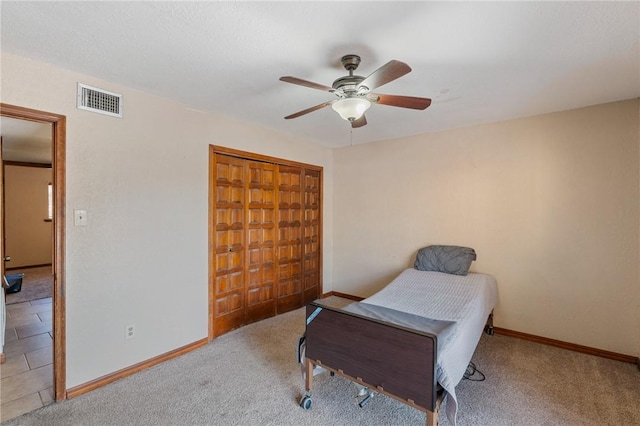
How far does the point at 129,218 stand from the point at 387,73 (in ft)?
7.55

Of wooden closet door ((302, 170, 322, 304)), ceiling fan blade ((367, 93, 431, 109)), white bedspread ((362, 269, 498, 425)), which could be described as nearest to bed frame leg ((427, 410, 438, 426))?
white bedspread ((362, 269, 498, 425))

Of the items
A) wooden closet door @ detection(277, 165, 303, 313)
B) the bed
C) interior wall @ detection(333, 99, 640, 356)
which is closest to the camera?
the bed

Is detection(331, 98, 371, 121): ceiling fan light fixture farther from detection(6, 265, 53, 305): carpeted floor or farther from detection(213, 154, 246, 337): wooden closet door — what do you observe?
detection(6, 265, 53, 305): carpeted floor

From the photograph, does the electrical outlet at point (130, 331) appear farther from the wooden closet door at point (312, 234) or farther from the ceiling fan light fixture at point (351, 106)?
the ceiling fan light fixture at point (351, 106)

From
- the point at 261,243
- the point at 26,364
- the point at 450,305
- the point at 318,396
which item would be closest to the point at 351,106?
the point at 450,305

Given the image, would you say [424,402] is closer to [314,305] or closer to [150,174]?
[314,305]

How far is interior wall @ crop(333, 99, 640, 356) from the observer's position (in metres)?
2.70

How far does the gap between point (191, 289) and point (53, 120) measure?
1.75 meters

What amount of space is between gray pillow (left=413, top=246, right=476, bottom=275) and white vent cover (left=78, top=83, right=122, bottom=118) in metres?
3.44

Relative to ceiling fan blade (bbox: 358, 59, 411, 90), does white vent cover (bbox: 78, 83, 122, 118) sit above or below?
above

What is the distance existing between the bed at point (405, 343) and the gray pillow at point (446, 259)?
0.50 m

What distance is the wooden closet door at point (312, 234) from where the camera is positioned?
14.1 feet

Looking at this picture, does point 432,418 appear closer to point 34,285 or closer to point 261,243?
point 261,243

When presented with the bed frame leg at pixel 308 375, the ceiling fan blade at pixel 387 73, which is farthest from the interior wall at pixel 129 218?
the ceiling fan blade at pixel 387 73
